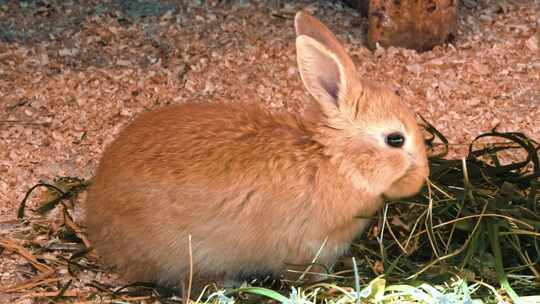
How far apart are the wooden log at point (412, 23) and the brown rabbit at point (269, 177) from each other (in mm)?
1903

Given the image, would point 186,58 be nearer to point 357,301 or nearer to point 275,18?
point 275,18

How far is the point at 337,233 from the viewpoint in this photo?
389 centimetres

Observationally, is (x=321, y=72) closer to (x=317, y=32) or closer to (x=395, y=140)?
(x=317, y=32)

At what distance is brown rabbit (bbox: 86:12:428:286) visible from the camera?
3738 millimetres

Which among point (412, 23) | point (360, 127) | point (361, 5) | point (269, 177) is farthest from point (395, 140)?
point (361, 5)

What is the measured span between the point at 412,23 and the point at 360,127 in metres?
2.09

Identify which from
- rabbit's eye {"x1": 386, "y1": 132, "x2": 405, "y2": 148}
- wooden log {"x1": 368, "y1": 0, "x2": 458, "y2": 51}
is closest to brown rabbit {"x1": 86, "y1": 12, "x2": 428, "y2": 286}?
rabbit's eye {"x1": 386, "y1": 132, "x2": 405, "y2": 148}

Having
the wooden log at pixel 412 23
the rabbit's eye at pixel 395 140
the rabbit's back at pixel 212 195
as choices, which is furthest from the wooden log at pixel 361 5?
the rabbit's eye at pixel 395 140

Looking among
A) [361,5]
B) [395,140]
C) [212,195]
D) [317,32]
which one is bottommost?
[212,195]

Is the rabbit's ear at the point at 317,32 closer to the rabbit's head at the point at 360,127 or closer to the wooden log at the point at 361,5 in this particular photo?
the rabbit's head at the point at 360,127

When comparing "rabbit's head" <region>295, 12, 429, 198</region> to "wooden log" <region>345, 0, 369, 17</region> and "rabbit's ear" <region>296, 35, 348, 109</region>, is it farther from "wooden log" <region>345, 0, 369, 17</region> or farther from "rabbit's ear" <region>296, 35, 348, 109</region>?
"wooden log" <region>345, 0, 369, 17</region>

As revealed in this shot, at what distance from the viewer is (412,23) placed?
5676mm

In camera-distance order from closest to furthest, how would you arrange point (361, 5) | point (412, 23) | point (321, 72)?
point (321, 72) → point (412, 23) → point (361, 5)

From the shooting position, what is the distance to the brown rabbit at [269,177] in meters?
3.74
